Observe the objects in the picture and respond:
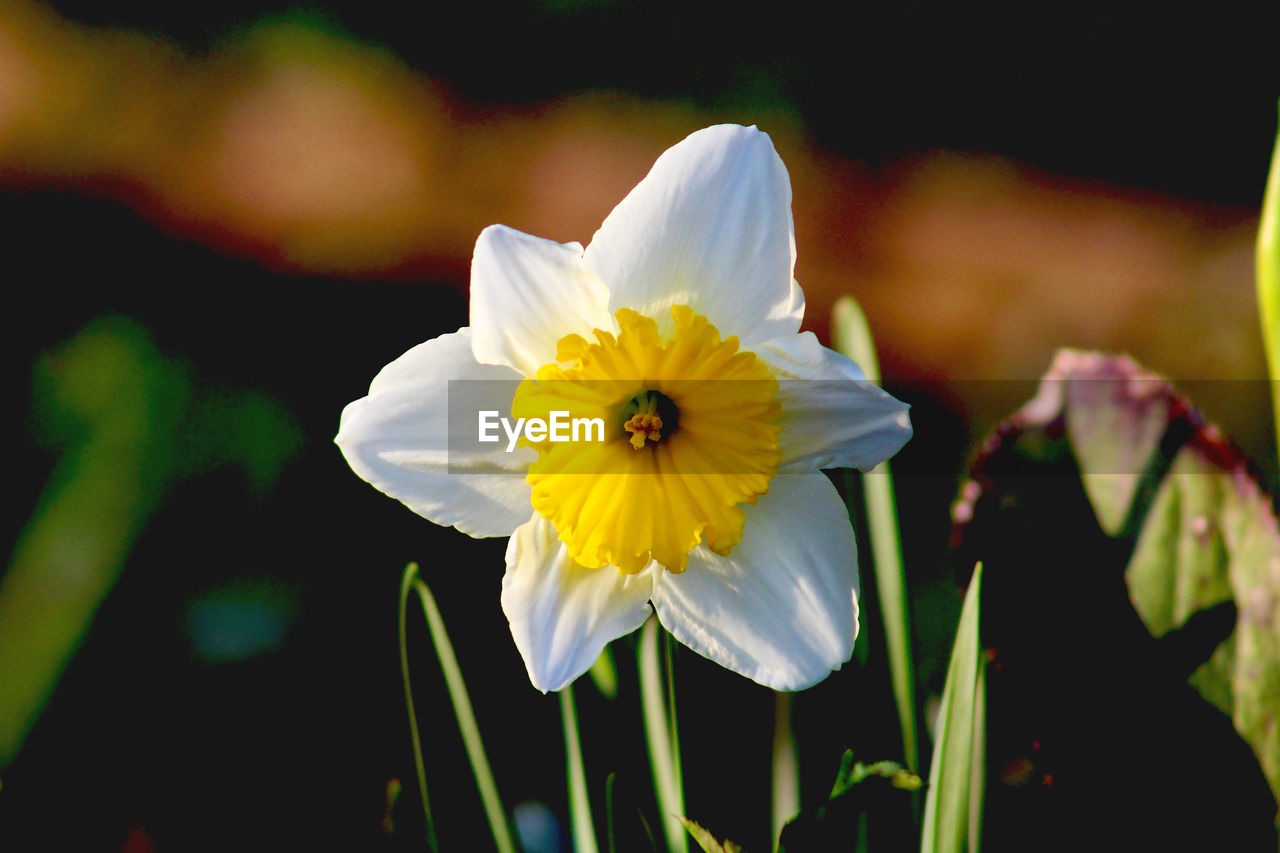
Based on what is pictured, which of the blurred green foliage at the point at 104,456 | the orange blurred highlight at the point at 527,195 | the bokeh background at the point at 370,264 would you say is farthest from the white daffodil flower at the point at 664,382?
the orange blurred highlight at the point at 527,195

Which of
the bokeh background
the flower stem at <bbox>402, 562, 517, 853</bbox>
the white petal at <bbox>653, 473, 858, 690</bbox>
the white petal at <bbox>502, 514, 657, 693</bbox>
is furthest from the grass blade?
the bokeh background

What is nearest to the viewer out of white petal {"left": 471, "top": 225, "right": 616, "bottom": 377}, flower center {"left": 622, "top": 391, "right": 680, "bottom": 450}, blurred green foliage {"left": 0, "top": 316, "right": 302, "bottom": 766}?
white petal {"left": 471, "top": 225, "right": 616, "bottom": 377}

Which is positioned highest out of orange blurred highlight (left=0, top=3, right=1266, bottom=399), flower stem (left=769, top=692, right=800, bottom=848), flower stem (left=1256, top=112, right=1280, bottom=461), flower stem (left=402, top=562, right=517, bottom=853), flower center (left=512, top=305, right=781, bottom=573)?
orange blurred highlight (left=0, top=3, right=1266, bottom=399)

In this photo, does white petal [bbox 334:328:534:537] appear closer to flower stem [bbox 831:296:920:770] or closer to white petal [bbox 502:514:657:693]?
white petal [bbox 502:514:657:693]

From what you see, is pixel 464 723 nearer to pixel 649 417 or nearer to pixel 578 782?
pixel 578 782

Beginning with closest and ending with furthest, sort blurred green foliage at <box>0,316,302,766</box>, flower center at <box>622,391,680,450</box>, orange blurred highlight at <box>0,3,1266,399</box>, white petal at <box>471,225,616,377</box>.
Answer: white petal at <box>471,225,616,377</box> < flower center at <box>622,391,680,450</box> < blurred green foliage at <box>0,316,302,766</box> < orange blurred highlight at <box>0,3,1266,399</box>

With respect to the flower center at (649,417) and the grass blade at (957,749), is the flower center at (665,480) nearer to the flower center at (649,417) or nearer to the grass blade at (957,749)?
the flower center at (649,417)

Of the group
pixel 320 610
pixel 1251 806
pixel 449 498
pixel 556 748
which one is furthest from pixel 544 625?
pixel 320 610
